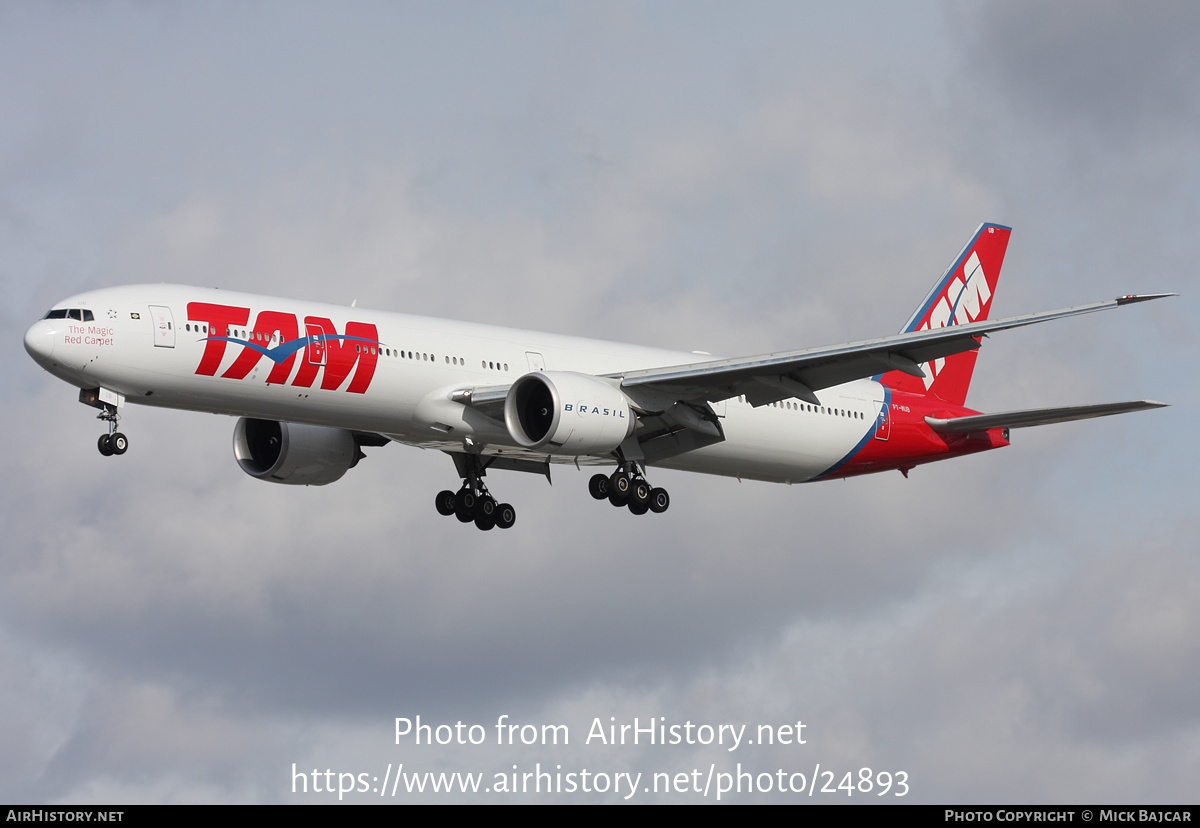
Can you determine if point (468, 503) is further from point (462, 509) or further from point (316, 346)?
point (316, 346)

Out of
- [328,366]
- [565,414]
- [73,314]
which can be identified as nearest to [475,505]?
[565,414]

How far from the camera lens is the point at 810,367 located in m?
41.1

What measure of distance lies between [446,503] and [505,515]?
171cm

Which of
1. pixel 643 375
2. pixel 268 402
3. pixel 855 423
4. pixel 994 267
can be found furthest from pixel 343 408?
pixel 994 267

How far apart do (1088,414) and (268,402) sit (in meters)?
20.9

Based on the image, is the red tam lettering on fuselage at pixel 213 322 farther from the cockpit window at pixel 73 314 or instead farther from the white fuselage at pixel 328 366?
the cockpit window at pixel 73 314

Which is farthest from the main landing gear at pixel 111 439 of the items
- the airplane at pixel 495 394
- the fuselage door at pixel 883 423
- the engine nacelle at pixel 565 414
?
the fuselage door at pixel 883 423

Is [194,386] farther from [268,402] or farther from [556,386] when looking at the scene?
[556,386]

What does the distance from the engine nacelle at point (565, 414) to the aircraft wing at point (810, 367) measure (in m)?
1.48

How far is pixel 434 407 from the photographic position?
40.0 metres

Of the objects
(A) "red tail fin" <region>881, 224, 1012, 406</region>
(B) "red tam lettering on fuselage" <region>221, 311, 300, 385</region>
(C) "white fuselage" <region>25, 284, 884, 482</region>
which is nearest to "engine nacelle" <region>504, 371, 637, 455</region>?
(C) "white fuselage" <region>25, 284, 884, 482</region>

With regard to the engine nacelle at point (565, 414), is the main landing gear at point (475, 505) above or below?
above

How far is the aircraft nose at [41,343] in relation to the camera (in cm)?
3600

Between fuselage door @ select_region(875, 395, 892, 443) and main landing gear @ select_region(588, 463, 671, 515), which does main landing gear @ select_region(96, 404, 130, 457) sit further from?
fuselage door @ select_region(875, 395, 892, 443)
